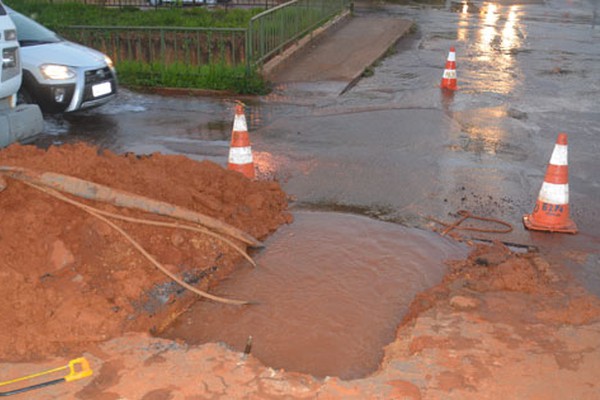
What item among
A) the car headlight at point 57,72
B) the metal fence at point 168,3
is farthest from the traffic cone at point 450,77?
the metal fence at point 168,3

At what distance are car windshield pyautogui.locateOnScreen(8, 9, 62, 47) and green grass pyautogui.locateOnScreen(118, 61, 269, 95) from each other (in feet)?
6.85

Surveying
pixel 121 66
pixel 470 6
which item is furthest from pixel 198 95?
pixel 470 6

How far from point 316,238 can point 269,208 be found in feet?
2.08

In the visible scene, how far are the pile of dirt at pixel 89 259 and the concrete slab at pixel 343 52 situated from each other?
7513 mm

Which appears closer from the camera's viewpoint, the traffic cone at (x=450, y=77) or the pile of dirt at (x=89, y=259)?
the pile of dirt at (x=89, y=259)

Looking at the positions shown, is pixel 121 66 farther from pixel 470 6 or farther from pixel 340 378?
pixel 470 6

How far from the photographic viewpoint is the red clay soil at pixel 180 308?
3654mm

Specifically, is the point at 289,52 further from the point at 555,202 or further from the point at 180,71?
the point at 555,202

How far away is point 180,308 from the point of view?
183 inches

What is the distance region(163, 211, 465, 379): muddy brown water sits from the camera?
421cm

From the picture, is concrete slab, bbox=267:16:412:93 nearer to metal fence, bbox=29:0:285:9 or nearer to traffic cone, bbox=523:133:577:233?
metal fence, bbox=29:0:285:9

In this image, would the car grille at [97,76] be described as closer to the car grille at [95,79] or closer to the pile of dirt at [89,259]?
the car grille at [95,79]

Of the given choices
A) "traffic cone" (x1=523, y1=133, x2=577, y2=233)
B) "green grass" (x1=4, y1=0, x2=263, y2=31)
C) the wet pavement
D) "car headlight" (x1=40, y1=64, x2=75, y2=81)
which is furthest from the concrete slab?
"traffic cone" (x1=523, y1=133, x2=577, y2=233)

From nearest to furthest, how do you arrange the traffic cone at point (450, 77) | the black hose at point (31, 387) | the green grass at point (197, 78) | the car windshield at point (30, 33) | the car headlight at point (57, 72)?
the black hose at point (31, 387) → the car headlight at point (57, 72) → the car windshield at point (30, 33) → the green grass at point (197, 78) → the traffic cone at point (450, 77)
